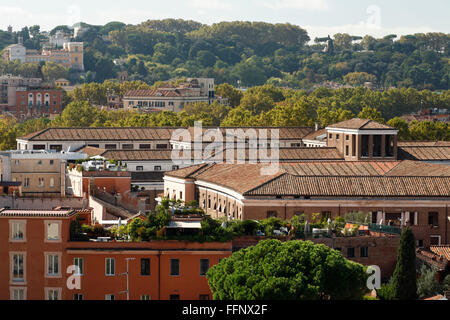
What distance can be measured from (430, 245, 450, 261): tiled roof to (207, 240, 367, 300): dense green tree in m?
13.0

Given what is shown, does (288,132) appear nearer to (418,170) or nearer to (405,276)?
(418,170)

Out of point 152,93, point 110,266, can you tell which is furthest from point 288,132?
point 152,93

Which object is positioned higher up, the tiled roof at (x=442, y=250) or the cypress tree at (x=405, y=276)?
the cypress tree at (x=405, y=276)

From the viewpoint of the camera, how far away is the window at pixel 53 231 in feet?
149

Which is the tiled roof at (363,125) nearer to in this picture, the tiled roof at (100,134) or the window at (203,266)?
the tiled roof at (100,134)

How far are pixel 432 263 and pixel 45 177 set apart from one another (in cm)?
2726

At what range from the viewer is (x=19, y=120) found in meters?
183

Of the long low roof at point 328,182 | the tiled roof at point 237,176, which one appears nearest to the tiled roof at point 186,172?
the tiled roof at point 237,176

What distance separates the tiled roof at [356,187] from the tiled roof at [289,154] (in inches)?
814

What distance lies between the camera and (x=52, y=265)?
149ft

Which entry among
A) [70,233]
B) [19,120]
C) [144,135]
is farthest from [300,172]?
[19,120]

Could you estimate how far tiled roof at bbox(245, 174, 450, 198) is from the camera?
213 feet

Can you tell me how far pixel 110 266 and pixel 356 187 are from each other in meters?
23.7
